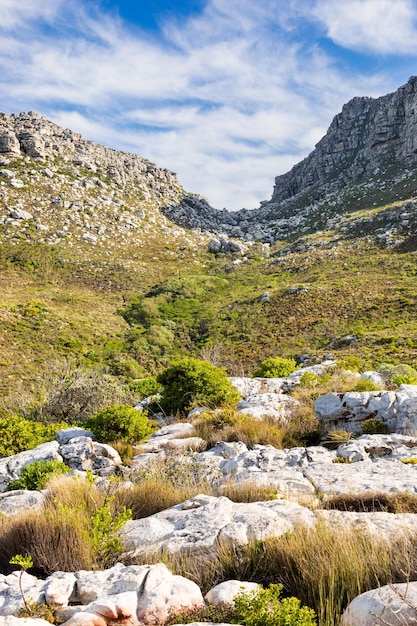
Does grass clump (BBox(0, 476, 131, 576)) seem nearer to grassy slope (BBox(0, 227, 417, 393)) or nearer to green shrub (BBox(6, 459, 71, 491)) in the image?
green shrub (BBox(6, 459, 71, 491))

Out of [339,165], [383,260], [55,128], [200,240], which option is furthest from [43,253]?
[339,165]

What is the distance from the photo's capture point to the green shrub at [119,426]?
905cm

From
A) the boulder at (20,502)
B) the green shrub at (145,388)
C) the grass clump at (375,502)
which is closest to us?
the grass clump at (375,502)

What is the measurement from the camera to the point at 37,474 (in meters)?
6.36

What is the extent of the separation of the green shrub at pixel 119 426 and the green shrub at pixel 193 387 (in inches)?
98.5

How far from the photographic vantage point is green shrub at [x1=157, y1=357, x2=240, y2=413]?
11586 mm

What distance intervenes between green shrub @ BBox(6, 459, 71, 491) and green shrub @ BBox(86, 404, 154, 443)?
7.87ft

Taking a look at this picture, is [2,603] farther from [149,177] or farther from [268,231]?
[149,177]

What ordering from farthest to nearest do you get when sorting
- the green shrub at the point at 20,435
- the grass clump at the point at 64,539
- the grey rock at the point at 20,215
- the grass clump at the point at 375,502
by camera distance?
the grey rock at the point at 20,215 → the green shrub at the point at 20,435 → the grass clump at the point at 375,502 → the grass clump at the point at 64,539

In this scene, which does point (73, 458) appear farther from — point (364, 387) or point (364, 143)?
point (364, 143)

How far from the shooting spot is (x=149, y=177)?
317ft

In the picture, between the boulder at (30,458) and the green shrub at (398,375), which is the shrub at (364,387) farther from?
the boulder at (30,458)

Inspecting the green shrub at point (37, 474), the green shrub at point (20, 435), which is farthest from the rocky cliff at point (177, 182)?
the green shrub at point (37, 474)

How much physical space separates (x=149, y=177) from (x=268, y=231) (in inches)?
1316
